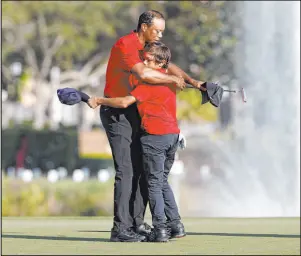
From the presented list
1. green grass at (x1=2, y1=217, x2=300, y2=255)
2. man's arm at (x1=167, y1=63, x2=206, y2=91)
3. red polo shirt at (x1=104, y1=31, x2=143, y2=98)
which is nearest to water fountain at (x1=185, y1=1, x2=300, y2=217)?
green grass at (x1=2, y1=217, x2=300, y2=255)

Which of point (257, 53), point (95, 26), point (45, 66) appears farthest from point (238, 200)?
point (45, 66)

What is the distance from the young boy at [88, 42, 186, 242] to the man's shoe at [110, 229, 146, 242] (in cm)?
10

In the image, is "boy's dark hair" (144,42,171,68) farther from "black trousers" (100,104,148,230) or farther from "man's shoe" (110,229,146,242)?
"man's shoe" (110,229,146,242)

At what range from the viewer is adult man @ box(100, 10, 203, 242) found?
10070 millimetres

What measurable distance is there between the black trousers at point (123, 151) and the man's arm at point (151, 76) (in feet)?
1.22

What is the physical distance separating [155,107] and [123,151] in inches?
17.7

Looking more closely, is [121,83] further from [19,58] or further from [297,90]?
[19,58]

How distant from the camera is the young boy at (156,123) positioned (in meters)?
9.98

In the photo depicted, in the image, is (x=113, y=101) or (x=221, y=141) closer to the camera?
(x=113, y=101)

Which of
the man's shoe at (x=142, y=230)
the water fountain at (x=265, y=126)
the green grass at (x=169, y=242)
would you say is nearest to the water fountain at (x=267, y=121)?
the water fountain at (x=265, y=126)

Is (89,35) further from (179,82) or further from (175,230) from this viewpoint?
(179,82)

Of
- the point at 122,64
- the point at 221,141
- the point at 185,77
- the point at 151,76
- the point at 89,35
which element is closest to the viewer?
the point at 151,76

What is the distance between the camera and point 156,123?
1001cm

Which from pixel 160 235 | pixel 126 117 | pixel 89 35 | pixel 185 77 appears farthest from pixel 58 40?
pixel 160 235
